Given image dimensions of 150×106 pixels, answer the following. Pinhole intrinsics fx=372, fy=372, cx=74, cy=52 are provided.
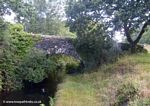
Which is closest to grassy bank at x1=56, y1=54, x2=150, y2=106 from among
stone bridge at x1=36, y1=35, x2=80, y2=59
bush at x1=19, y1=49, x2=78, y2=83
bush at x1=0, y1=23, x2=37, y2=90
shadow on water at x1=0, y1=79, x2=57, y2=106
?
bush at x1=19, y1=49, x2=78, y2=83

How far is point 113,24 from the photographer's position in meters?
24.5

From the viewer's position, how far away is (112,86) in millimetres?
17234

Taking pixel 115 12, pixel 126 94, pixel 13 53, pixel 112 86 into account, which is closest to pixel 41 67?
pixel 13 53

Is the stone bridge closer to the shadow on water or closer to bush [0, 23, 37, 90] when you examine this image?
bush [0, 23, 37, 90]

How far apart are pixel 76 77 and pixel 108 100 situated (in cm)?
827

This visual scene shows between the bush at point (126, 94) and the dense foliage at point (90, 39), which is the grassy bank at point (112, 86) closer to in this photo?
the bush at point (126, 94)

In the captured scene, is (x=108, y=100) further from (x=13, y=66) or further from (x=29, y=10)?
(x=13, y=66)

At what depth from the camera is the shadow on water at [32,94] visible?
20.0m

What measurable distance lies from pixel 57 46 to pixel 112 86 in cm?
873

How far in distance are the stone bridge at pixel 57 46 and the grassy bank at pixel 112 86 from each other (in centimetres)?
226

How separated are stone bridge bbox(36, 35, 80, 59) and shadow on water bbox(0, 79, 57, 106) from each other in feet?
6.83

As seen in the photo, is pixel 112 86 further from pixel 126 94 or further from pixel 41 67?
pixel 41 67

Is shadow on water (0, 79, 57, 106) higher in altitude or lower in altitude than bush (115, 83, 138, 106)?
lower

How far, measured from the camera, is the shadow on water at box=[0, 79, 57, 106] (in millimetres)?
19980
